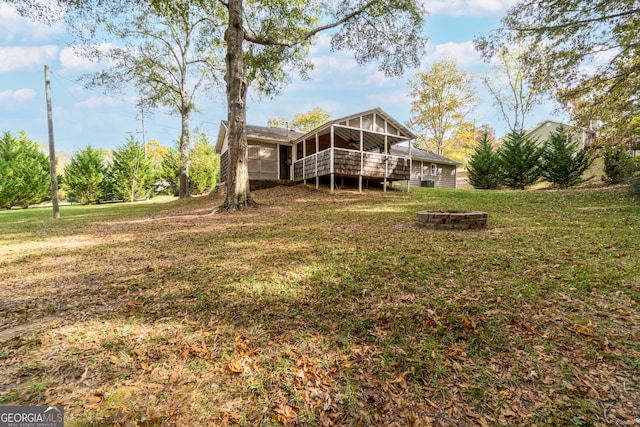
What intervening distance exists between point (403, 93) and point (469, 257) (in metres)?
30.4

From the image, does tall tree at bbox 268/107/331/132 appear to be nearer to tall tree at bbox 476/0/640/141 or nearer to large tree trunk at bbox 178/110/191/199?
large tree trunk at bbox 178/110/191/199

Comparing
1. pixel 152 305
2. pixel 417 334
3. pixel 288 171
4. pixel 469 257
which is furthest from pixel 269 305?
pixel 288 171

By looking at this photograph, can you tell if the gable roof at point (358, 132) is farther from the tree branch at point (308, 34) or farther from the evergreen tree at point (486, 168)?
the evergreen tree at point (486, 168)

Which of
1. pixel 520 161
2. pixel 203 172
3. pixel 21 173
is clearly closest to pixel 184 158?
pixel 203 172

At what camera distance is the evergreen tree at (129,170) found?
22297mm

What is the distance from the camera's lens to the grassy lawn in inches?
69.3

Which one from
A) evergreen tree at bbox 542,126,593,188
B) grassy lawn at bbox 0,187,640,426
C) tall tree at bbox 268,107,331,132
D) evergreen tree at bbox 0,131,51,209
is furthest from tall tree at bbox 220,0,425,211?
tall tree at bbox 268,107,331,132

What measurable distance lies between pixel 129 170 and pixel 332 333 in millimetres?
25910

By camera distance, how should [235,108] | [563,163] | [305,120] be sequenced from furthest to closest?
[305,120] → [563,163] → [235,108]

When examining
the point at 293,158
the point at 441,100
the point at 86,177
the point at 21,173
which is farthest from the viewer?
the point at 441,100

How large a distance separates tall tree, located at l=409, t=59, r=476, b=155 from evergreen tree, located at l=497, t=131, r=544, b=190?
1209cm

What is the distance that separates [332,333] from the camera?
2473 mm

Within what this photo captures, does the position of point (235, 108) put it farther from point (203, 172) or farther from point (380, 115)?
point (203, 172)

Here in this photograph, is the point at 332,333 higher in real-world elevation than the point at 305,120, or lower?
lower
